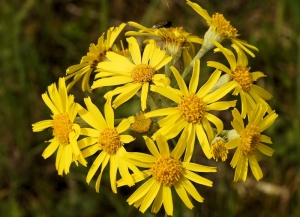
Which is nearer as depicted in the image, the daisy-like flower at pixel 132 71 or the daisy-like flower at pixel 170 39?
the daisy-like flower at pixel 132 71

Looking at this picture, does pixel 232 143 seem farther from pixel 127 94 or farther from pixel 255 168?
pixel 127 94

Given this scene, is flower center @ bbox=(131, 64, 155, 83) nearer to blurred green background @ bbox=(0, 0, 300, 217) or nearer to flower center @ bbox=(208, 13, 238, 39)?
flower center @ bbox=(208, 13, 238, 39)

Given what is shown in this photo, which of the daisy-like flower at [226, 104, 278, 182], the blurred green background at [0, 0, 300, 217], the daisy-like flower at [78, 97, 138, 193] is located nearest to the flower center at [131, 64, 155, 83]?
the daisy-like flower at [78, 97, 138, 193]

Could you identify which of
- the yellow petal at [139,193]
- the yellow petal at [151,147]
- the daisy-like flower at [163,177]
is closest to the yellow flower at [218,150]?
the daisy-like flower at [163,177]

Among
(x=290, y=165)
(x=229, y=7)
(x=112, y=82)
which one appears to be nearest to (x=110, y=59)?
(x=112, y=82)

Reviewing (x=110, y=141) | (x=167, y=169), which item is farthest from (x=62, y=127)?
(x=167, y=169)

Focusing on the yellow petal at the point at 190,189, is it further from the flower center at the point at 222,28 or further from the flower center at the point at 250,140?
the flower center at the point at 222,28

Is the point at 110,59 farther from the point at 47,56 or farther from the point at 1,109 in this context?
the point at 47,56
